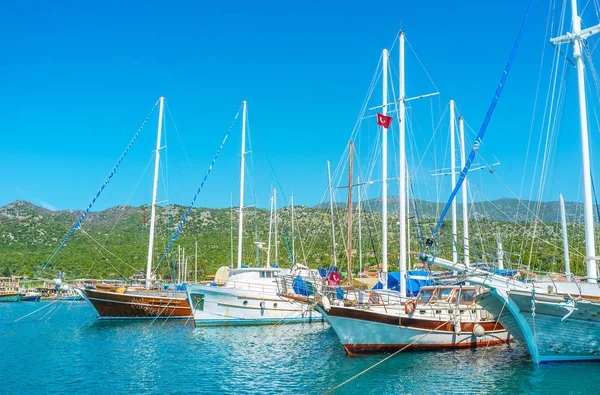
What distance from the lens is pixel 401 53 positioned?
27.0 m

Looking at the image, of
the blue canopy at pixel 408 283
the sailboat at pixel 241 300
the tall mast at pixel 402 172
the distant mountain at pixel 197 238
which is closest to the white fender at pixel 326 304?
the tall mast at pixel 402 172

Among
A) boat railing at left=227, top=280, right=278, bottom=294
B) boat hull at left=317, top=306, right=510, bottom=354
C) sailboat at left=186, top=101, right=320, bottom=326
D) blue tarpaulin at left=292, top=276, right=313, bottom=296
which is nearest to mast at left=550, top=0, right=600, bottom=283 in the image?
boat hull at left=317, top=306, right=510, bottom=354

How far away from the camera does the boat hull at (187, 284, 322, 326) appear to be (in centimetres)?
3584

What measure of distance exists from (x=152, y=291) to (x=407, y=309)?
25.8 m

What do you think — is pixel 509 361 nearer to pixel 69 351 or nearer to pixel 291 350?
pixel 291 350

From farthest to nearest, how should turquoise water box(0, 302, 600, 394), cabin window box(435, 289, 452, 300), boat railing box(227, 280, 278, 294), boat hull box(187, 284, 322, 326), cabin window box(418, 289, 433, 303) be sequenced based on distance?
boat railing box(227, 280, 278, 294)
boat hull box(187, 284, 322, 326)
cabin window box(435, 289, 452, 300)
cabin window box(418, 289, 433, 303)
turquoise water box(0, 302, 600, 394)

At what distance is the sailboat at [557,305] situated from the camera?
19.6 m

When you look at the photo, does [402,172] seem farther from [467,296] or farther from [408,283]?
[467,296]

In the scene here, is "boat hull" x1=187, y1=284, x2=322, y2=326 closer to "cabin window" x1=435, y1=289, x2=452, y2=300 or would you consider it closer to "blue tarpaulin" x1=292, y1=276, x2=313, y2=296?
"blue tarpaulin" x1=292, y1=276, x2=313, y2=296

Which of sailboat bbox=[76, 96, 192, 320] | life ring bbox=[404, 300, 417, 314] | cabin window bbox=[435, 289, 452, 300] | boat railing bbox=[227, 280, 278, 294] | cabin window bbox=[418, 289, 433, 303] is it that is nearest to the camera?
life ring bbox=[404, 300, 417, 314]

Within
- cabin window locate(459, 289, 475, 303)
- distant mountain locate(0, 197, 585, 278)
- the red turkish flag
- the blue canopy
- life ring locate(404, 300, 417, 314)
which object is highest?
the red turkish flag

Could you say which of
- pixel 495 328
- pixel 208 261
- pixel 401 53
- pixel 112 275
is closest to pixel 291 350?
pixel 495 328

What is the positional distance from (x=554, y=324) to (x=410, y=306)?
236 inches

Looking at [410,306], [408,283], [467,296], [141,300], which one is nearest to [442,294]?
[467,296]
